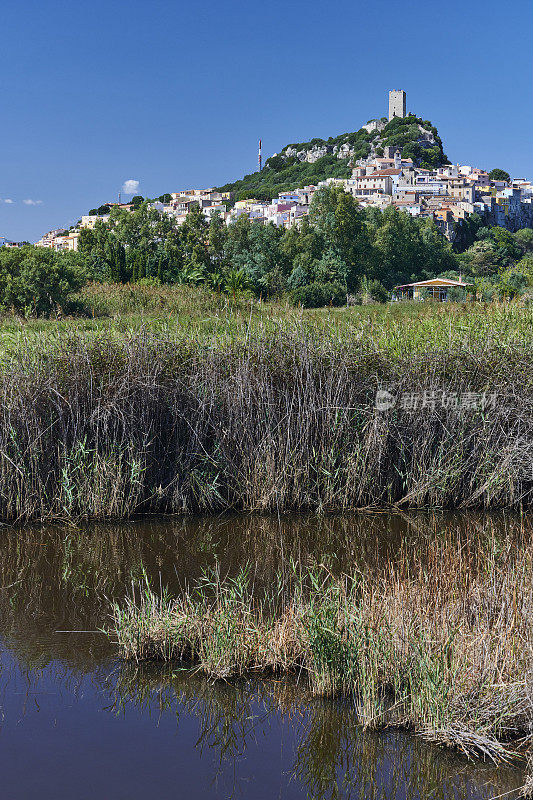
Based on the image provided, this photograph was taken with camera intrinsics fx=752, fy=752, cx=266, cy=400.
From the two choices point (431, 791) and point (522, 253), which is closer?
point (431, 791)

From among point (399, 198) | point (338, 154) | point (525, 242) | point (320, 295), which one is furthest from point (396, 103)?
point (320, 295)

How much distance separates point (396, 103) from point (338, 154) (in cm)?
2206

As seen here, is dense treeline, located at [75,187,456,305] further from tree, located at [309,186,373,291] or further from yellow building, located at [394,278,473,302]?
yellow building, located at [394,278,473,302]

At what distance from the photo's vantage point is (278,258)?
58.3m

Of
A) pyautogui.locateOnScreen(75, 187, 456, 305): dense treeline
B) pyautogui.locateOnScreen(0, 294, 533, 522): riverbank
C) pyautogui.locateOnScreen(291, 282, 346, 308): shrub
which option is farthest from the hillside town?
pyautogui.locateOnScreen(0, 294, 533, 522): riverbank

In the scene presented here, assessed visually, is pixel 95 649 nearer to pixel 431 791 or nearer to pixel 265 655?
pixel 265 655

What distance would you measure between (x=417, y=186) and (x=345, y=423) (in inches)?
5478

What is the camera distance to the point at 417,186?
138m

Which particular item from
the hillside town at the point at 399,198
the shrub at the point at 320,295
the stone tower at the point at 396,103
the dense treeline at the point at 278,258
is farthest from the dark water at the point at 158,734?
the stone tower at the point at 396,103

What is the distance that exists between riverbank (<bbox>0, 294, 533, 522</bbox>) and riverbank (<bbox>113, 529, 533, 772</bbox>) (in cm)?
231

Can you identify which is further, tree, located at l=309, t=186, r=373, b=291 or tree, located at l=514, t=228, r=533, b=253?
tree, located at l=514, t=228, r=533, b=253

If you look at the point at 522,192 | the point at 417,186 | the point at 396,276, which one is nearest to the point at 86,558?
the point at 396,276

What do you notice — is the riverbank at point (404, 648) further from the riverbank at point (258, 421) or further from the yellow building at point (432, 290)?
the yellow building at point (432, 290)

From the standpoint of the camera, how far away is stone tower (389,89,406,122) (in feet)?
552
